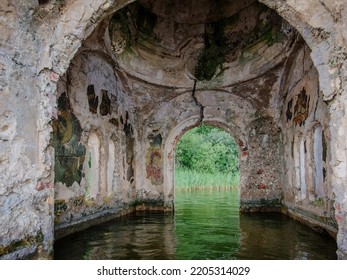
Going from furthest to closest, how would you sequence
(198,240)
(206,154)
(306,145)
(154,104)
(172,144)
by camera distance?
(206,154) → (172,144) → (154,104) → (306,145) → (198,240)

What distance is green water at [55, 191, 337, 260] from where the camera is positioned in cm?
515

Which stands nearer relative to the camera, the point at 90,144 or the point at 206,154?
the point at 90,144

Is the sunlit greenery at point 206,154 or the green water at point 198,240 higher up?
the sunlit greenery at point 206,154

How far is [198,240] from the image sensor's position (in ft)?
20.5

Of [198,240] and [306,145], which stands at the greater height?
[306,145]

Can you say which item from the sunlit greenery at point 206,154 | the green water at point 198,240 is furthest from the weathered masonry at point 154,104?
the sunlit greenery at point 206,154

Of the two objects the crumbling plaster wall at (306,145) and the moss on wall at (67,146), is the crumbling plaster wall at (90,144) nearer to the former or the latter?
the moss on wall at (67,146)

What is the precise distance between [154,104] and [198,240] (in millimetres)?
5643

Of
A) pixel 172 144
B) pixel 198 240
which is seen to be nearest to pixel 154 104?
pixel 172 144

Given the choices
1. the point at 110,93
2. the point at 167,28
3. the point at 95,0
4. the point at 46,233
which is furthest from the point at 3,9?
the point at 167,28

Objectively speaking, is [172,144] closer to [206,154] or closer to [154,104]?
[154,104]

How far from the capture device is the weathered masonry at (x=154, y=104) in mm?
4113

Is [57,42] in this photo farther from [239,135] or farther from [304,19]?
[239,135]

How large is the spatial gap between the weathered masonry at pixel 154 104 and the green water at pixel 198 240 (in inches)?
19.0
